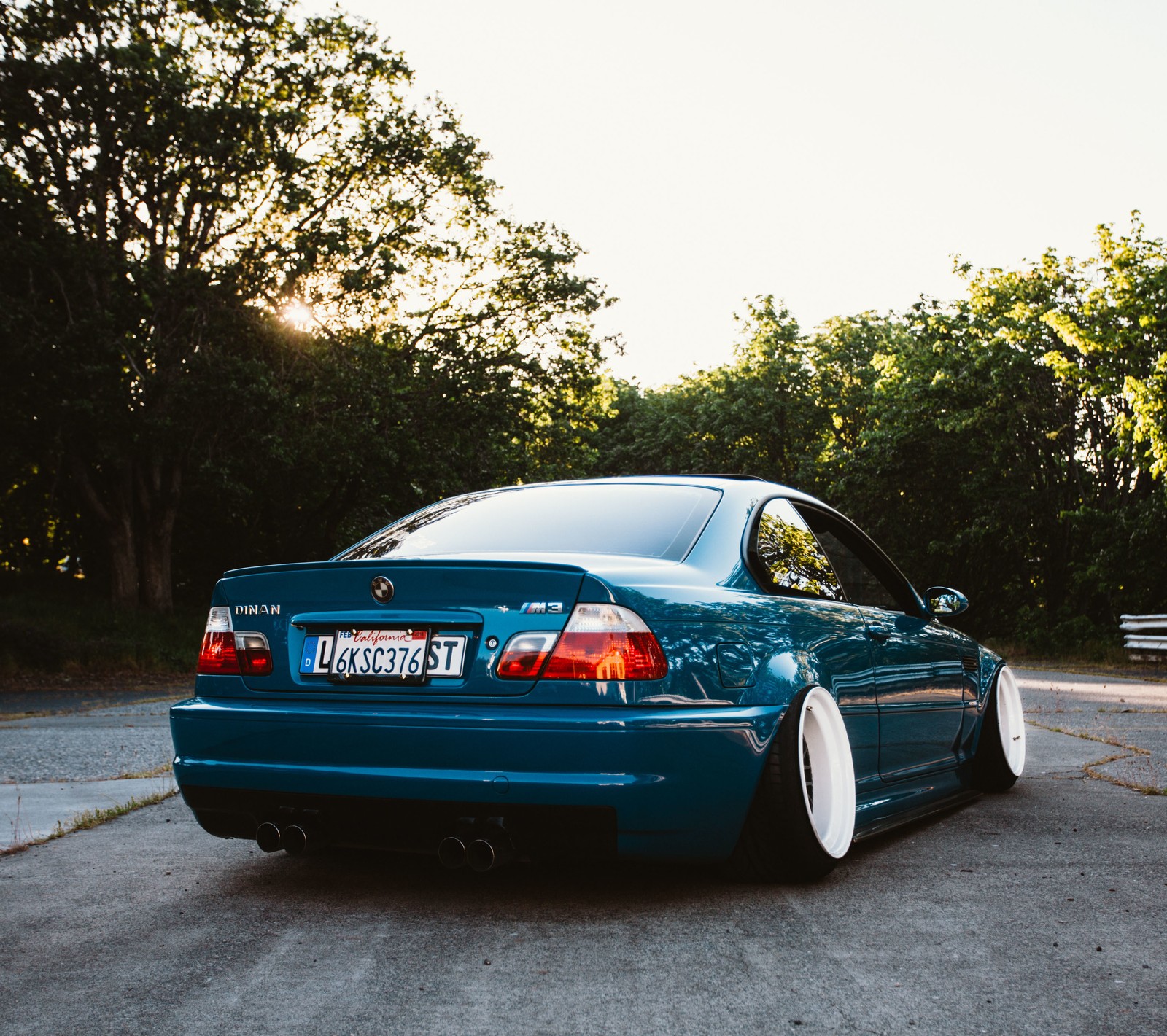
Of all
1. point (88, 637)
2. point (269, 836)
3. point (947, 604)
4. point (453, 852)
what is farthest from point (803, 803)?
point (88, 637)

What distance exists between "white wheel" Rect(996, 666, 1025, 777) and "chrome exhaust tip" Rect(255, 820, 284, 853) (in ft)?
12.2

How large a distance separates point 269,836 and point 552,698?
3.31 ft

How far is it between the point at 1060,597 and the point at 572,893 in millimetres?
30366

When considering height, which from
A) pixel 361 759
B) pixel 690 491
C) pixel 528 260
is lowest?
pixel 361 759

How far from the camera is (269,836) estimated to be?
12.7 feet

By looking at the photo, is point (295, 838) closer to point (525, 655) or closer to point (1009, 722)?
point (525, 655)

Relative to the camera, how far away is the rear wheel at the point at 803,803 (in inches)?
154

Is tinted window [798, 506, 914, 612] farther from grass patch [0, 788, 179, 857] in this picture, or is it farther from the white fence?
the white fence

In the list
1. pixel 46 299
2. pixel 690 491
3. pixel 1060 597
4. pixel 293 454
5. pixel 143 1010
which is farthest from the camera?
pixel 1060 597

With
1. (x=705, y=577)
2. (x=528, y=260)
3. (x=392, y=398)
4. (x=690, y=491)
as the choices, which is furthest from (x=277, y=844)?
(x=528, y=260)

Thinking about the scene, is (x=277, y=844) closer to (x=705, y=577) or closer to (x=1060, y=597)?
(x=705, y=577)

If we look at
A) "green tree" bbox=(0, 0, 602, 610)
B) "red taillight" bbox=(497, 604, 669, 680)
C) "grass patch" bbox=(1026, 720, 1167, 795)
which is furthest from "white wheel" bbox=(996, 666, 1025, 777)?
"green tree" bbox=(0, 0, 602, 610)

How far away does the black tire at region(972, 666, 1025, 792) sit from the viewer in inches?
244

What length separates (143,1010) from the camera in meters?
Result: 2.90
